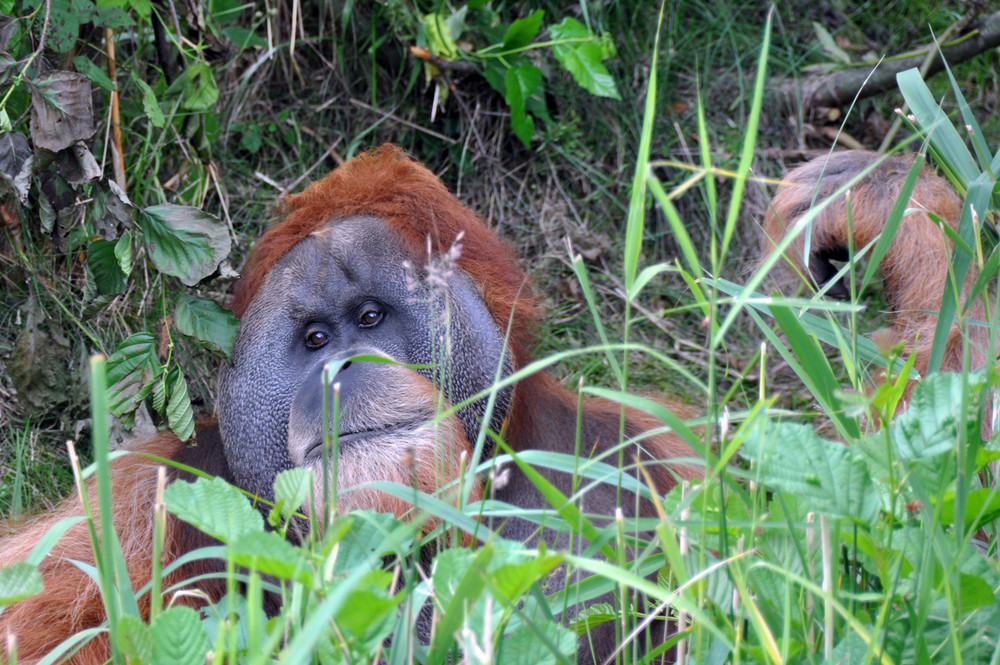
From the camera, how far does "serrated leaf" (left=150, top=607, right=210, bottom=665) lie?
1.11 m

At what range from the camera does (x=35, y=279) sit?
120 inches

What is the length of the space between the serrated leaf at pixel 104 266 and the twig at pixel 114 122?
48 cm

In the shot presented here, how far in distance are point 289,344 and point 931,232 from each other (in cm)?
160

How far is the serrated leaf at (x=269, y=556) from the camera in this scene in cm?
100

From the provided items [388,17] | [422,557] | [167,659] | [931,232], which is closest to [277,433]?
[422,557]

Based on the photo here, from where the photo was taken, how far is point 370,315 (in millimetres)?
2137

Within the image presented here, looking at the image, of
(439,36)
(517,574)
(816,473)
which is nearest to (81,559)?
(517,574)

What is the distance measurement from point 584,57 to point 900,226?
1207mm

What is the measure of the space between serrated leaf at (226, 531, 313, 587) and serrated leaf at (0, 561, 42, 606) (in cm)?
22

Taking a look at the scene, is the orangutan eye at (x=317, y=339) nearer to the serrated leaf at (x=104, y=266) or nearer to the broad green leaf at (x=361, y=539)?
the serrated leaf at (x=104, y=266)

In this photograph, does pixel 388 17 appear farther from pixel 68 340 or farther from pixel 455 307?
pixel 455 307

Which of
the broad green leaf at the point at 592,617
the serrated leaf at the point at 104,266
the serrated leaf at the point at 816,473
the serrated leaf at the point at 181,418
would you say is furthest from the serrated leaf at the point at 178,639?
the serrated leaf at the point at 104,266

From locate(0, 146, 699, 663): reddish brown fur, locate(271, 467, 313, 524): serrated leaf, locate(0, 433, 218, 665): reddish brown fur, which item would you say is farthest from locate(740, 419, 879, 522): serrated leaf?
locate(0, 433, 218, 665): reddish brown fur

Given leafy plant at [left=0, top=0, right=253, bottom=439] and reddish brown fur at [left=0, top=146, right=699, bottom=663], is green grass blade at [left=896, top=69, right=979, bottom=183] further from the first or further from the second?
leafy plant at [left=0, top=0, right=253, bottom=439]
